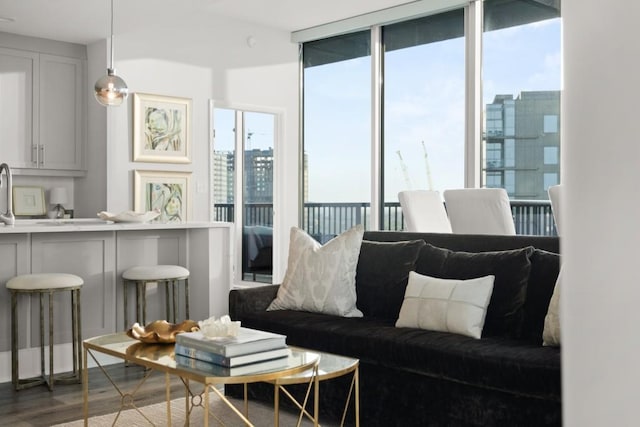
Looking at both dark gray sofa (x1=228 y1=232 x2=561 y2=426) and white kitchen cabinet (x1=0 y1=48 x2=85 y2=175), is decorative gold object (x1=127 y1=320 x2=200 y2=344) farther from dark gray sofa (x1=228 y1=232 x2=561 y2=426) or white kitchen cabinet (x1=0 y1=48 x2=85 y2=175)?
white kitchen cabinet (x1=0 y1=48 x2=85 y2=175)

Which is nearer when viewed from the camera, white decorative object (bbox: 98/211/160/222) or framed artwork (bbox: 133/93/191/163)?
white decorative object (bbox: 98/211/160/222)

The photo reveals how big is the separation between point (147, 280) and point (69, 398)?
3.22 feet

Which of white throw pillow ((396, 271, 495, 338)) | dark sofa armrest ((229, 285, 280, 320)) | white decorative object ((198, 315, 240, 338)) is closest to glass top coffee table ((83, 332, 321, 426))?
white decorative object ((198, 315, 240, 338))

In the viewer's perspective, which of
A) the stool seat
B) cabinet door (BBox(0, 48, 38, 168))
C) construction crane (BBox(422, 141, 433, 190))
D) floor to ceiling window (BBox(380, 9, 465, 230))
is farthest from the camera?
construction crane (BBox(422, 141, 433, 190))

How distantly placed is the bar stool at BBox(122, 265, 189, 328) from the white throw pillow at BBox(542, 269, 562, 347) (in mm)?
2703

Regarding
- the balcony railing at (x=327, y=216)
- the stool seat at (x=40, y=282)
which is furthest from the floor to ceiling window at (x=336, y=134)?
the stool seat at (x=40, y=282)

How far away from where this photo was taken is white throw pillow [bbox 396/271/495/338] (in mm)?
3121

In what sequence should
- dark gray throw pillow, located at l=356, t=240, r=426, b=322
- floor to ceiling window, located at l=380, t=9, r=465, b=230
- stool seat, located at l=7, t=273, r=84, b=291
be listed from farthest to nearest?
floor to ceiling window, located at l=380, t=9, r=465, b=230, stool seat, located at l=7, t=273, r=84, b=291, dark gray throw pillow, located at l=356, t=240, r=426, b=322

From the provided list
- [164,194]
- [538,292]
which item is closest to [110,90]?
[164,194]

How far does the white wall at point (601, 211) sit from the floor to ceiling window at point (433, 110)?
232 inches

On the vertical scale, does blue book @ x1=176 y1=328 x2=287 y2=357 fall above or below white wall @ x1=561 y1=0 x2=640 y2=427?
below

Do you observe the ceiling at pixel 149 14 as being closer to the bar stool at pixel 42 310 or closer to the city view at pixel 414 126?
the city view at pixel 414 126

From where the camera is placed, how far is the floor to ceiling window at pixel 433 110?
20.0 feet

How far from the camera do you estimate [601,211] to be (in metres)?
0.31
